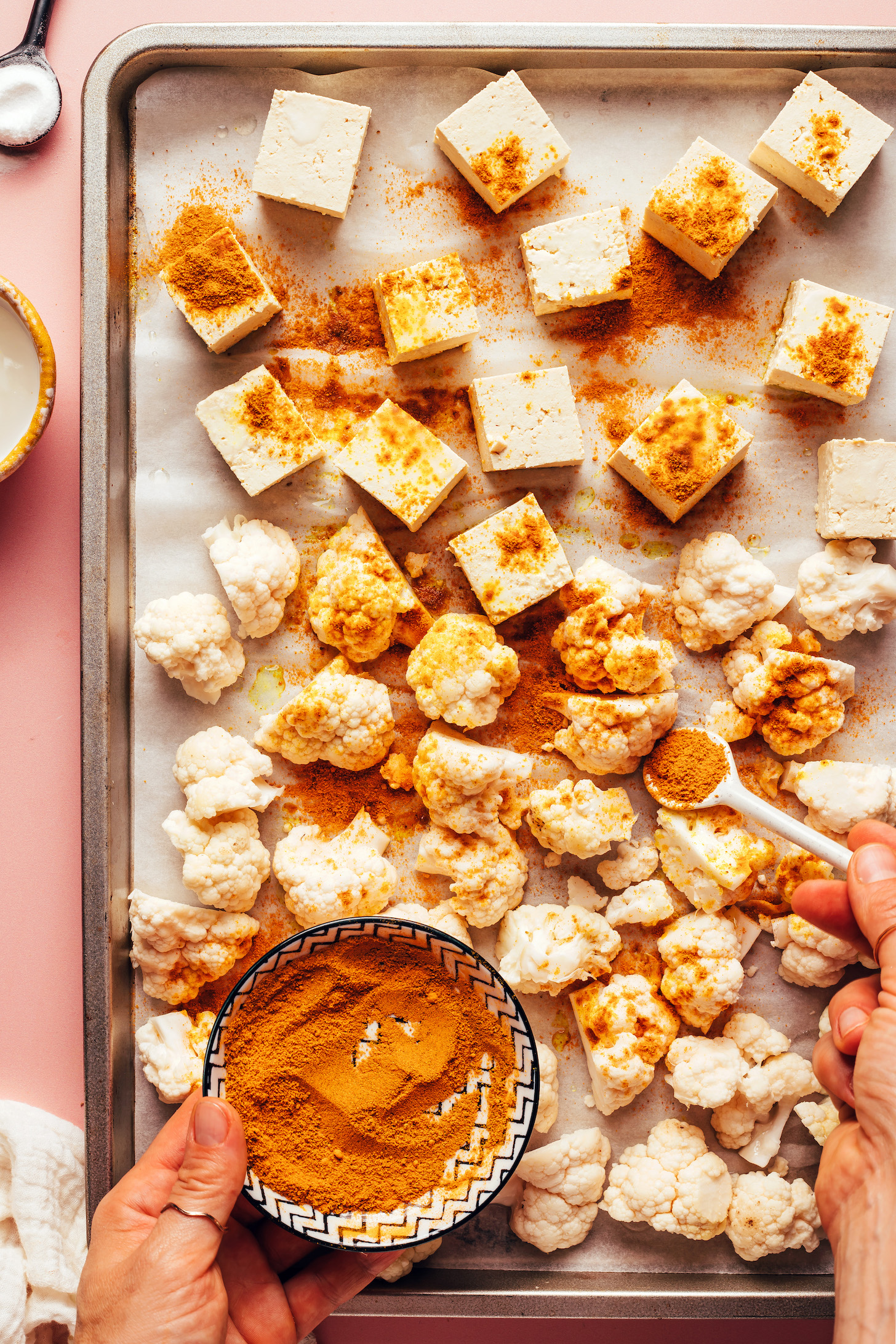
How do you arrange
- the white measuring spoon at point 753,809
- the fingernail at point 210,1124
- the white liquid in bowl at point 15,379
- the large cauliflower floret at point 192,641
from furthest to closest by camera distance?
the white liquid in bowl at point 15,379, the large cauliflower floret at point 192,641, the white measuring spoon at point 753,809, the fingernail at point 210,1124

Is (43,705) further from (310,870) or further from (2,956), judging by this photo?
(310,870)

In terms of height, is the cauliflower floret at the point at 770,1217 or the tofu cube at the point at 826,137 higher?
the tofu cube at the point at 826,137

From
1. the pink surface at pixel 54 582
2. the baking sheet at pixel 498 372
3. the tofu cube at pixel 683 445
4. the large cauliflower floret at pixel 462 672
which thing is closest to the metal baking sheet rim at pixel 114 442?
the baking sheet at pixel 498 372

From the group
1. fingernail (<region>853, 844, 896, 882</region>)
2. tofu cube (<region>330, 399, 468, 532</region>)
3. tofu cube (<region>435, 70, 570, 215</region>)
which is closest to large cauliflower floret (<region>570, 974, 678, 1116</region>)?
fingernail (<region>853, 844, 896, 882</region>)

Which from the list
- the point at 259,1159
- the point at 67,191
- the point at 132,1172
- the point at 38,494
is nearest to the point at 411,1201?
the point at 259,1159

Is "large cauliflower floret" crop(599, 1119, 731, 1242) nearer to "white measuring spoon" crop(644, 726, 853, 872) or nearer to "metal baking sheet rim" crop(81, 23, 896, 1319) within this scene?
"metal baking sheet rim" crop(81, 23, 896, 1319)

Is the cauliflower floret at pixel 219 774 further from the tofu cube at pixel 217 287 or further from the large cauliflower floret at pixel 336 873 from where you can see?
the tofu cube at pixel 217 287
